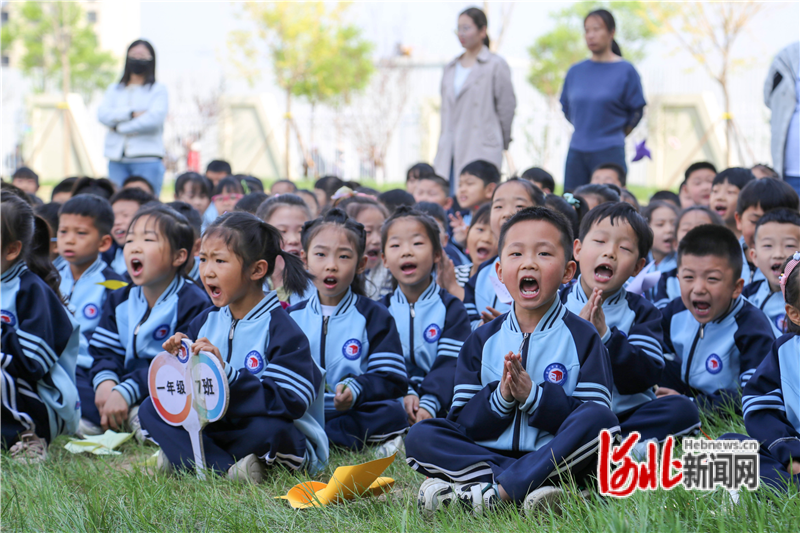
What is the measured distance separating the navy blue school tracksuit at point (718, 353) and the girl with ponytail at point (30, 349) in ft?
7.52

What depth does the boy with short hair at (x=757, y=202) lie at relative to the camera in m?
4.03

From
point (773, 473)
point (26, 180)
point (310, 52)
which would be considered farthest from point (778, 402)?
point (310, 52)

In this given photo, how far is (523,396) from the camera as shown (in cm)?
218

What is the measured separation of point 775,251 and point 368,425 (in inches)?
71.0

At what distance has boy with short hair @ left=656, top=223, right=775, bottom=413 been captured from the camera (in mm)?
3082

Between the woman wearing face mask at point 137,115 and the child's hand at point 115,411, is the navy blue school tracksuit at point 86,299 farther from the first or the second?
the woman wearing face mask at point 137,115

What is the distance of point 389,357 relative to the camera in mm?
3031

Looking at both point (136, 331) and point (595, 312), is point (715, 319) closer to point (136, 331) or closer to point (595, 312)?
point (595, 312)

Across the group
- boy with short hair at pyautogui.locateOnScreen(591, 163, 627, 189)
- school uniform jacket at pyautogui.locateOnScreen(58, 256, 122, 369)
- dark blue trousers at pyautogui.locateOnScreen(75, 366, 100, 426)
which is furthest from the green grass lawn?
boy with short hair at pyautogui.locateOnScreen(591, 163, 627, 189)

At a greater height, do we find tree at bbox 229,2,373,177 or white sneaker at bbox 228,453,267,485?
tree at bbox 229,2,373,177

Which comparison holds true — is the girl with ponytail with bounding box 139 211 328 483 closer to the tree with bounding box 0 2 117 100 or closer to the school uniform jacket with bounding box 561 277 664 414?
the school uniform jacket with bounding box 561 277 664 414

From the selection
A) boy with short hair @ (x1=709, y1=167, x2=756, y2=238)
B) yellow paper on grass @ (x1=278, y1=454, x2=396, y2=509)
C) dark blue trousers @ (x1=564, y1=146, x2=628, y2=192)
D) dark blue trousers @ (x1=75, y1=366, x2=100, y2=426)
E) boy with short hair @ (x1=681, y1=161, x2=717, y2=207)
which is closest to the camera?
yellow paper on grass @ (x1=278, y1=454, x2=396, y2=509)

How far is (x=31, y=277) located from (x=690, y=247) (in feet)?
8.04

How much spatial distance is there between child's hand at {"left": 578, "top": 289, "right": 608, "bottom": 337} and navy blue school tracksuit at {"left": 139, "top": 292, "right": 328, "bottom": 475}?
872mm
